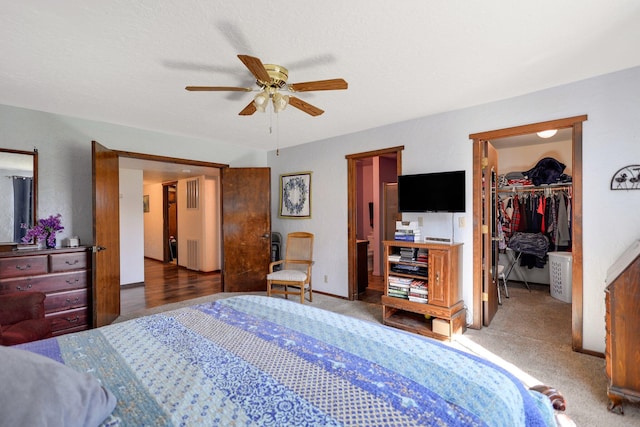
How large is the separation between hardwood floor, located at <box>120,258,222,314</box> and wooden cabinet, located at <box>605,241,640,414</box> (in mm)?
4670

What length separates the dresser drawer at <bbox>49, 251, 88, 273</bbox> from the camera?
3072 millimetres

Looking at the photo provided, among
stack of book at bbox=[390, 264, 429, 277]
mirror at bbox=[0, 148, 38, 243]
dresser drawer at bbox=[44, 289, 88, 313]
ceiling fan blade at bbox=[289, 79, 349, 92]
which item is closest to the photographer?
ceiling fan blade at bbox=[289, 79, 349, 92]

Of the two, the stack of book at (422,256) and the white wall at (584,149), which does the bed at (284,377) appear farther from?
the white wall at (584,149)

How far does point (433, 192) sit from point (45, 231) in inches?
164

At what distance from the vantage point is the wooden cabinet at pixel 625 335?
6.11ft

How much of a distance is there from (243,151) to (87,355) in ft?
14.1

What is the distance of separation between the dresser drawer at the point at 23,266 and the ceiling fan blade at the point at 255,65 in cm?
287

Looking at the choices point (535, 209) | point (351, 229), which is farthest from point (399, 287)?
point (535, 209)

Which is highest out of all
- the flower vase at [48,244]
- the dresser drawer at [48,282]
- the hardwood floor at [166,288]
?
the flower vase at [48,244]

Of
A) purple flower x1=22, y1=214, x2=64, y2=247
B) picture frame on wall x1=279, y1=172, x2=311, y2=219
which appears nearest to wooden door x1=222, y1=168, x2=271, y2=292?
picture frame on wall x1=279, y1=172, x2=311, y2=219

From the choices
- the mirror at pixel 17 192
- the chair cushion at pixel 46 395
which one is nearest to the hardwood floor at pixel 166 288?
the mirror at pixel 17 192

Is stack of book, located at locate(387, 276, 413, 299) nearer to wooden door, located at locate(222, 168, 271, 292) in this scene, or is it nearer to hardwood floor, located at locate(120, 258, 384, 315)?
hardwood floor, located at locate(120, 258, 384, 315)

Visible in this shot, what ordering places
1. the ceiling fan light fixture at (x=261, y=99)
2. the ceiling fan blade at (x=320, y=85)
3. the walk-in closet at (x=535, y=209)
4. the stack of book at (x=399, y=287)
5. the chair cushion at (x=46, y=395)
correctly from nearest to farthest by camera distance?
1. the chair cushion at (x=46, y=395)
2. the ceiling fan blade at (x=320, y=85)
3. the ceiling fan light fixture at (x=261, y=99)
4. the stack of book at (x=399, y=287)
5. the walk-in closet at (x=535, y=209)

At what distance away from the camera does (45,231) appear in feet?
10.6
